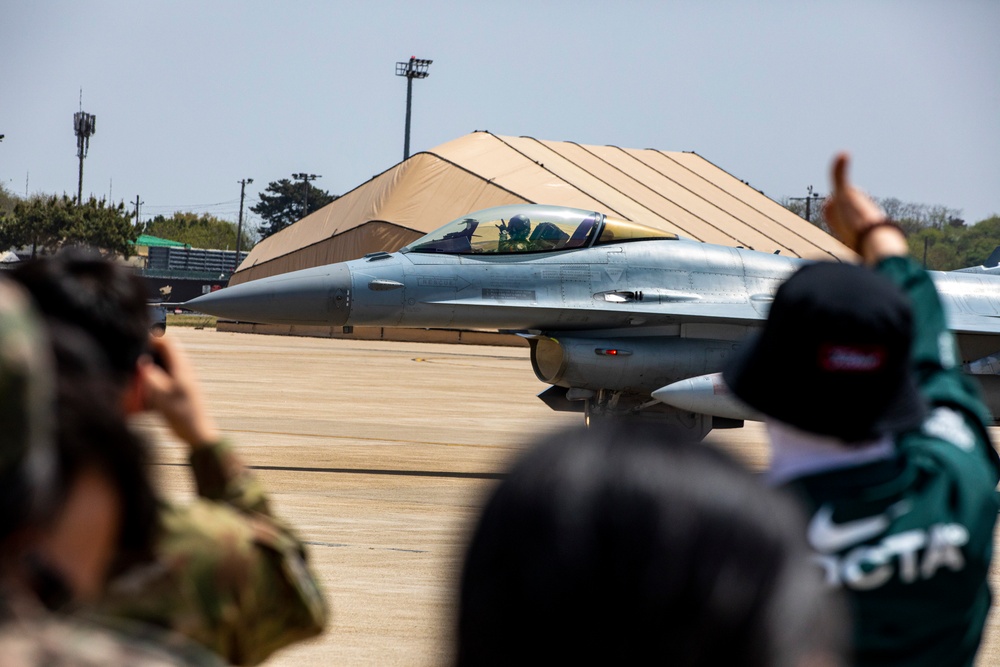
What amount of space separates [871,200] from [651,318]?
10358mm

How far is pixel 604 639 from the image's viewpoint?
1100 millimetres

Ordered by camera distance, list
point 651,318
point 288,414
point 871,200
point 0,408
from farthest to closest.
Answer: point 288,414 < point 651,318 < point 871,200 < point 0,408

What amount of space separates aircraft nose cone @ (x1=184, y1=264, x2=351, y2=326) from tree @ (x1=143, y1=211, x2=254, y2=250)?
139 m

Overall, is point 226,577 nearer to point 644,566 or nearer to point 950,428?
point 644,566

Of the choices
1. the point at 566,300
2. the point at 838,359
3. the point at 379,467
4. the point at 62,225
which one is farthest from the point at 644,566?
the point at 62,225

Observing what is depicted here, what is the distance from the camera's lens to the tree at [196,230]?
490 feet

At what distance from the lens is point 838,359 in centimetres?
185

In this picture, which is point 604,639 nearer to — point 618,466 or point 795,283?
point 618,466

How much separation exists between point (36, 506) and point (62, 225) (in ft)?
273

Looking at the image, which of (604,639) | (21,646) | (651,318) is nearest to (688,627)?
(604,639)

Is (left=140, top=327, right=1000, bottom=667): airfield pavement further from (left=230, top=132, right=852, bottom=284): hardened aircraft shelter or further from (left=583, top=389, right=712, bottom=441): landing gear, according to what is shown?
(left=230, top=132, right=852, bottom=284): hardened aircraft shelter

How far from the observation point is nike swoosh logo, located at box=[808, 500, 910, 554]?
1.94m

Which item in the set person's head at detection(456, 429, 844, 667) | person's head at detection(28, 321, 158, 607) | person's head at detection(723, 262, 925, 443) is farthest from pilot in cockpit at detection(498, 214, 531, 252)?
person's head at detection(456, 429, 844, 667)

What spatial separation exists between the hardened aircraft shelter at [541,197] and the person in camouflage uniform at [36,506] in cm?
5199
